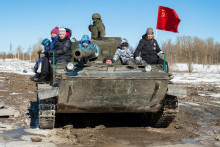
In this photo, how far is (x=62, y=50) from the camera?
26.2ft

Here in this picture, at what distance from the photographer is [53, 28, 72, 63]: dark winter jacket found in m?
7.93

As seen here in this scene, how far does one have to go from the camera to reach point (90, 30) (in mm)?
10516

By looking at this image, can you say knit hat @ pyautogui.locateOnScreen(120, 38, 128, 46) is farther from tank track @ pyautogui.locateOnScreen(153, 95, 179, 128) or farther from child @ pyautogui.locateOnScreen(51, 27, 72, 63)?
tank track @ pyautogui.locateOnScreen(153, 95, 179, 128)

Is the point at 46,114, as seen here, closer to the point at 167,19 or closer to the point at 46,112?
the point at 46,112

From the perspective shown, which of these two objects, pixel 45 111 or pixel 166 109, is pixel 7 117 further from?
pixel 166 109

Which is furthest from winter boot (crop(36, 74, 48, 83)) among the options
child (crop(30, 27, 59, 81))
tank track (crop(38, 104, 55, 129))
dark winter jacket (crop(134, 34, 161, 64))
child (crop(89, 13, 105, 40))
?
child (crop(89, 13, 105, 40))

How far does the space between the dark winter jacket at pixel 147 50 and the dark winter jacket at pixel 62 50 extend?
1.55 m

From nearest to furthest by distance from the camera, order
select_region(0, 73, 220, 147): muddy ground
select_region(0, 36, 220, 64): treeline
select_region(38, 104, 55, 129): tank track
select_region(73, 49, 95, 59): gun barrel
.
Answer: select_region(73, 49, 95, 59): gun barrel → select_region(0, 73, 220, 147): muddy ground → select_region(38, 104, 55, 129): tank track → select_region(0, 36, 220, 64): treeline

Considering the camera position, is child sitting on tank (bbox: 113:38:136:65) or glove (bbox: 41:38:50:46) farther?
glove (bbox: 41:38:50:46)

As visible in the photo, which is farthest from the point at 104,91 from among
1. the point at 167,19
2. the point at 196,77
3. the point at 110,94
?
the point at 196,77

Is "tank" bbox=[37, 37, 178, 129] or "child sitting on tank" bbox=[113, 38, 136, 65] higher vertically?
"child sitting on tank" bbox=[113, 38, 136, 65]

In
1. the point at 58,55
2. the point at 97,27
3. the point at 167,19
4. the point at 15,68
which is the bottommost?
the point at 15,68

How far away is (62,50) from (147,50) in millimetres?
1959

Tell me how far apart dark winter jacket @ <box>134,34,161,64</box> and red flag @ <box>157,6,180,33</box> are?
2.30 meters
